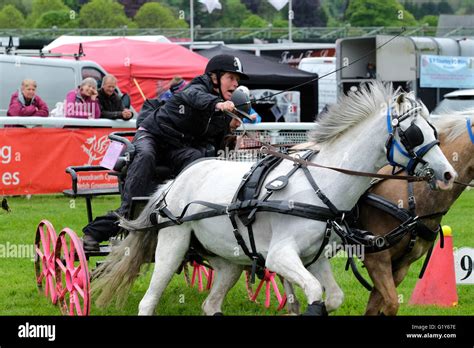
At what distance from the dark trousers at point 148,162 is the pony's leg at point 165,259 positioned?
0.63m

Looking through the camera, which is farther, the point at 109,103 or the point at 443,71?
the point at 443,71

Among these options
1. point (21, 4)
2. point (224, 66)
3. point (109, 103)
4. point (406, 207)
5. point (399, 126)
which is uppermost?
point (224, 66)

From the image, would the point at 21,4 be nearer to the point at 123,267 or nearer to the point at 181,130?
the point at 181,130

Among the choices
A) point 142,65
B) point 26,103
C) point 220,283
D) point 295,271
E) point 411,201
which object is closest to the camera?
point 295,271

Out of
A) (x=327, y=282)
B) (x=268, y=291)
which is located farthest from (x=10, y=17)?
(x=327, y=282)

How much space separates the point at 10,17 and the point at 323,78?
33.5 metres

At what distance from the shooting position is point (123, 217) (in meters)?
7.56

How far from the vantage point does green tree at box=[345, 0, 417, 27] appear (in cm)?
5909

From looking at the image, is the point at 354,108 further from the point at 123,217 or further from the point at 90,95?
the point at 90,95

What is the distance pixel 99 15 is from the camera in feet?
171

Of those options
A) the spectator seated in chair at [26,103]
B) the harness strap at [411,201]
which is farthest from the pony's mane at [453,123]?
the spectator seated in chair at [26,103]

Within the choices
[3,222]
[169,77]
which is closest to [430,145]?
[3,222]

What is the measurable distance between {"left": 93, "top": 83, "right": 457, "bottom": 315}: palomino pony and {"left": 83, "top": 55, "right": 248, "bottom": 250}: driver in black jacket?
40cm
